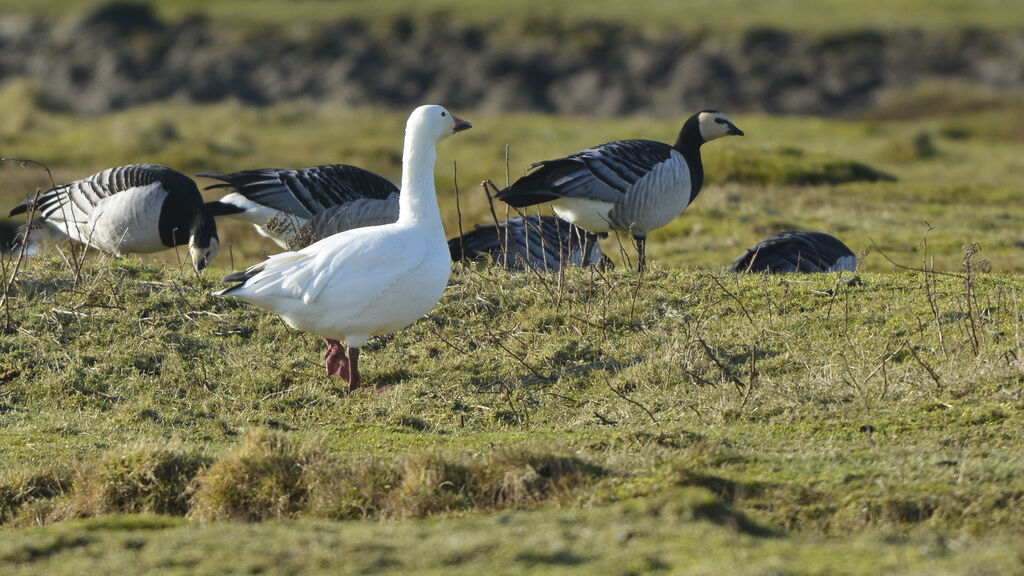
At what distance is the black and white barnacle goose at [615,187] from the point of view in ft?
35.5

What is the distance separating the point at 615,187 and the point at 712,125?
193 cm

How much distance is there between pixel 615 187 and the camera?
36.6 feet

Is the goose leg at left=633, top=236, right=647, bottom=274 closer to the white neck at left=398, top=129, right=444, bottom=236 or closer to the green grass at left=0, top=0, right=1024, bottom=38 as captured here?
the white neck at left=398, top=129, right=444, bottom=236

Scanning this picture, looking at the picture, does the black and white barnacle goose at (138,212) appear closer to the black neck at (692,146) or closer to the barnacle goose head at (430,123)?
the barnacle goose head at (430,123)

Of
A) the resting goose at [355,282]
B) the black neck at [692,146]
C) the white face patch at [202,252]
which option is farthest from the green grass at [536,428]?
the black neck at [692,146]

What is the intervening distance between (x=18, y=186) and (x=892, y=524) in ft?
67.1

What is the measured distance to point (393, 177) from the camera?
24.3m

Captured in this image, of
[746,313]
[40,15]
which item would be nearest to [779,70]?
[40,15]

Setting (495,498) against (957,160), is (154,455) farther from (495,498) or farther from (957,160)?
(957,160)

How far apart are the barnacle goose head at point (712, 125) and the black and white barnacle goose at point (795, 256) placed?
1.52 metres

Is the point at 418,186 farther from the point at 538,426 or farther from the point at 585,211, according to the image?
the point at 585,211

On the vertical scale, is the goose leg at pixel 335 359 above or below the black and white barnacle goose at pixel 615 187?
below

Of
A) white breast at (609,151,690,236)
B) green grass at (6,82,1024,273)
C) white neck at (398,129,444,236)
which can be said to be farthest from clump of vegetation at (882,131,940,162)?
white neck at (398,129,444,236)

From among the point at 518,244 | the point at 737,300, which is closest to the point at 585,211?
the point at 518,244
